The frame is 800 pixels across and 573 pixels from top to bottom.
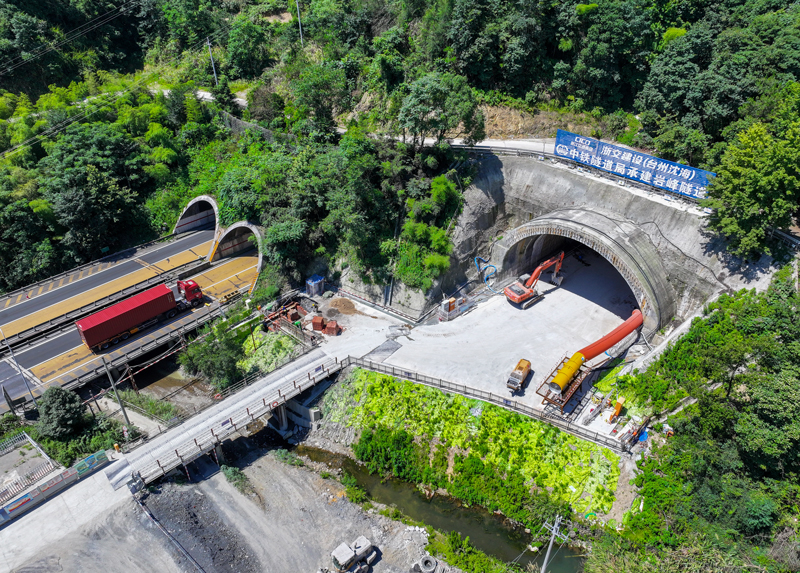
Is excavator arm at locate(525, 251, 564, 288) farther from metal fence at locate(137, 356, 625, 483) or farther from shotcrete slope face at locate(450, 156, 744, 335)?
metal fence at locate(137, 356, 625, 483)

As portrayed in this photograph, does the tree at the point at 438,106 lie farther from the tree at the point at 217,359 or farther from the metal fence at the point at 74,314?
the metal fence at the point at 74,314

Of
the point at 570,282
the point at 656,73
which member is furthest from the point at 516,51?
the point at 570,282

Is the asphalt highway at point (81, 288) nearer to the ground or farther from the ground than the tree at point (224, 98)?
nearer to the ground

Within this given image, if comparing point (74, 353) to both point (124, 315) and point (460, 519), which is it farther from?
point (460, 519)

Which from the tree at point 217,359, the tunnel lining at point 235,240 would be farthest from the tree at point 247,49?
the tree at point 217,359

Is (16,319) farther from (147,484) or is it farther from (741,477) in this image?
(741,477)

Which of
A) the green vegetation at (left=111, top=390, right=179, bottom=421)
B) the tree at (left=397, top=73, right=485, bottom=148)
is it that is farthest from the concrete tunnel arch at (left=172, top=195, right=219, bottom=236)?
the tree at (left=397, top=73, right=485, bottom=148)

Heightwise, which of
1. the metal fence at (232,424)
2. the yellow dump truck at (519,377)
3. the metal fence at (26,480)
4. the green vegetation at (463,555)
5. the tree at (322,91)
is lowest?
the green vegetation at (463,555)
